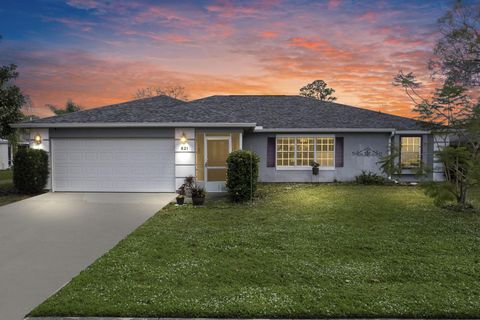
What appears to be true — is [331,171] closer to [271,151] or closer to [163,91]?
[271,151]

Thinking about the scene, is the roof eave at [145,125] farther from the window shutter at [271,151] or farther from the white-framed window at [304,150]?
the white-framed window at [304,150]

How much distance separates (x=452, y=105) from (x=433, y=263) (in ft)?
22.9

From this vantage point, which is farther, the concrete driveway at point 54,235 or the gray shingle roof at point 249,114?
the gray shingle roof at point 249,114

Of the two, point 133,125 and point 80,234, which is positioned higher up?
point 133,125

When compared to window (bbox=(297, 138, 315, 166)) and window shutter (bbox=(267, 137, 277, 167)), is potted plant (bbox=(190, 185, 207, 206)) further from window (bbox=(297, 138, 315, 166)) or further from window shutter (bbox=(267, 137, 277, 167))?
window (bbox=(297, 138, 315, 166))

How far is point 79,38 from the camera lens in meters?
15.8

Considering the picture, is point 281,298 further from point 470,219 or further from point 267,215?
point 470,219

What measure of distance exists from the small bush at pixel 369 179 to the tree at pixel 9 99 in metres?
16.1

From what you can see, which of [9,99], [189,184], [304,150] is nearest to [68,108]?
[9,99]

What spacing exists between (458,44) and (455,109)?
107 inches

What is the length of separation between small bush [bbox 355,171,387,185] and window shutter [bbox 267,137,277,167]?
14.0ft

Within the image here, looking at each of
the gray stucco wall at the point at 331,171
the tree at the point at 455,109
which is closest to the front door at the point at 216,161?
the gray stucco wall at the point at 331,171

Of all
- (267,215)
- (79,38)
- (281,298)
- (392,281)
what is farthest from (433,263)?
(79,38)

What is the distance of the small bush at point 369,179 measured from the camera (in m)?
16.5
